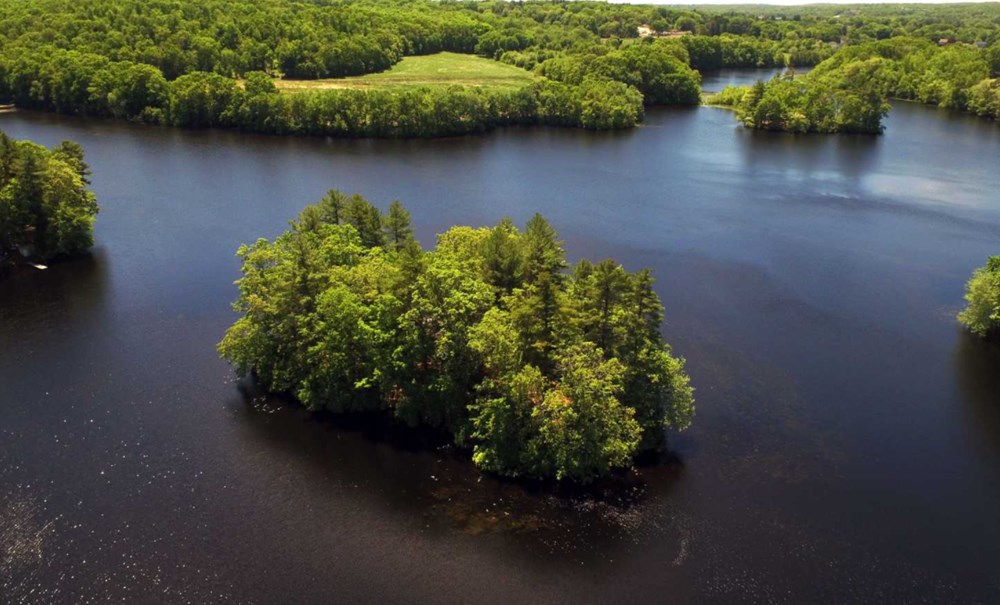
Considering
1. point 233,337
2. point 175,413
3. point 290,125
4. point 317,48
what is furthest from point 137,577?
point 317,48

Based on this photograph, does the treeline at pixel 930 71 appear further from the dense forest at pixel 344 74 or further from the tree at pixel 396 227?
the tree at pixel 396 227

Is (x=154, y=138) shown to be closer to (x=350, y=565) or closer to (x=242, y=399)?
(x=242, y=399)

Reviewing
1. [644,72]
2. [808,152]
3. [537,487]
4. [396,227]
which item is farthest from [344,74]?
[537,487]

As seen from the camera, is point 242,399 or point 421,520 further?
point 242,399

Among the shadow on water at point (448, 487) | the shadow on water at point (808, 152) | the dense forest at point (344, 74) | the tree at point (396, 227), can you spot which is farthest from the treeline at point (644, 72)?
the shadow on water at point (448, 487)

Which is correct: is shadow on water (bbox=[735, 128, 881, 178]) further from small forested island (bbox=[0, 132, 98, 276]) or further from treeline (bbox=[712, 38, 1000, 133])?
small forested island (bbox=[0, 132, 98, 276])

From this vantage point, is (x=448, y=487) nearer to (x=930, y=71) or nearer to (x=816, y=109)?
(x=816, y=109)

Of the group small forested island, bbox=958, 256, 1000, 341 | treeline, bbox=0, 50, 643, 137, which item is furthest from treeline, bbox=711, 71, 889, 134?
small forested island, bbox=958, 256, 1000, 341
